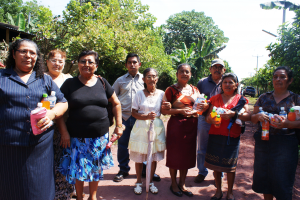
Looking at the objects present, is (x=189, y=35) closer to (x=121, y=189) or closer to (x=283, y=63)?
(x=283, y=63)

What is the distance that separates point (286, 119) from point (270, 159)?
613 millimetres

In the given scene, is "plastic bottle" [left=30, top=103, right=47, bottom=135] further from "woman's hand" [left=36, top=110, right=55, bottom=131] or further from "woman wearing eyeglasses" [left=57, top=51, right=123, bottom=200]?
"woman wearing eyeglasses" [left=57, top=51, right=123, bottom=200]

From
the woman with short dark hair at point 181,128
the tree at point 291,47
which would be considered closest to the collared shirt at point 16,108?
the woman with short dark hair at point 181,128

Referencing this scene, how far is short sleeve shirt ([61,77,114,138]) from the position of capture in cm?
247

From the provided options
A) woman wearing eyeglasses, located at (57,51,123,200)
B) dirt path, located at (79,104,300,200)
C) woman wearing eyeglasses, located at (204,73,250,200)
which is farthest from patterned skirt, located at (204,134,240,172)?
woman wearing eyeglasses, located at (57,51,123,200)

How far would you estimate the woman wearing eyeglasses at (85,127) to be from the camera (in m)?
2.48

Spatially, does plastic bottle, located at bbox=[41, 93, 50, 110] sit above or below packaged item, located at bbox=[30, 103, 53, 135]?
above

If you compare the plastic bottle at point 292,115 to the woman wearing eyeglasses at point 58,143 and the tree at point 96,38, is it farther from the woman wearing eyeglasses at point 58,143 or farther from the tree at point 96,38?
the tree at point 96,38

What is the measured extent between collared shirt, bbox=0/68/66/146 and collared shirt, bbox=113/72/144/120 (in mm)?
1958

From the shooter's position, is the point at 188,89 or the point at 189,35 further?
the point at 189,35

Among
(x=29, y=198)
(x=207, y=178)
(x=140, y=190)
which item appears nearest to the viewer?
(x=29, y=198)

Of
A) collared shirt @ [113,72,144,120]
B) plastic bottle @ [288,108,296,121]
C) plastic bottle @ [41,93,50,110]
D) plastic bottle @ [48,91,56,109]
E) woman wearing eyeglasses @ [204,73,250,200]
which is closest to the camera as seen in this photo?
plastic bottle @ [41,93,50,110]

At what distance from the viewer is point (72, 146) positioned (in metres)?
2.54

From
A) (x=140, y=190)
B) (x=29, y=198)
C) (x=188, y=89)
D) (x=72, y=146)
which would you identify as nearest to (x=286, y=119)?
(x=188, y=89)
